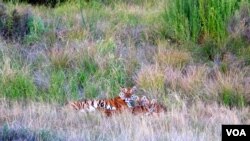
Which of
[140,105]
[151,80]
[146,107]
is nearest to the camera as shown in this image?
[146,107]

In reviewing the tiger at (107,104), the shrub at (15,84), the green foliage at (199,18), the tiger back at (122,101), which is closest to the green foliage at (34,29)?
the shrub at (15,84)

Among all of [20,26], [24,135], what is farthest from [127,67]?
[24,135]

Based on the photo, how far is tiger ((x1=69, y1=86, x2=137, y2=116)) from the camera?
8468 millimetres

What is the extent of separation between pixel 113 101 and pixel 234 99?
1.58m

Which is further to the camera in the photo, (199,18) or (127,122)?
(199,18)

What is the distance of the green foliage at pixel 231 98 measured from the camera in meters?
8.83

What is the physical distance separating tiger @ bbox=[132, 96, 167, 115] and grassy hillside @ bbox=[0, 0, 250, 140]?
14 centimetres

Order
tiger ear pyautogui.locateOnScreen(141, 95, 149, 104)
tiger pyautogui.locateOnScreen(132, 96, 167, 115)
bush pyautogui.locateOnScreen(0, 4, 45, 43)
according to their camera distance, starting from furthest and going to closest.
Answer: bush pyautogui.locateOnScreen(0, 4, 45, 43) → tiger ear pyautogui.locateOnScreen(141, 95, 149, 104) → tiger pyautogui.locateOnScreen(132, 96, 167, 115)

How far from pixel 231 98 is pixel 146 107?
1.20 meters

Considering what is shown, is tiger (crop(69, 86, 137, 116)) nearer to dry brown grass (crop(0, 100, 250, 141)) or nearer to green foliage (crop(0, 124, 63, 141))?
dry brown grass (crop(0, 100, 250, 141))

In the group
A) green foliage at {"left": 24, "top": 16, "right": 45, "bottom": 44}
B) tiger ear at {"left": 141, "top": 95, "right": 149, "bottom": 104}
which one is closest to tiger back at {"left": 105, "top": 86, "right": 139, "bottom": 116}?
tiger ear at {"left": 141, "top": 95, "right": 149, "bottom": 104}

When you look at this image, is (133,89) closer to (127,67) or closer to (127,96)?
(127,96)

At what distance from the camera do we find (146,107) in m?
8.49

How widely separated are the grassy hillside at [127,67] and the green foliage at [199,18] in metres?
0.02
